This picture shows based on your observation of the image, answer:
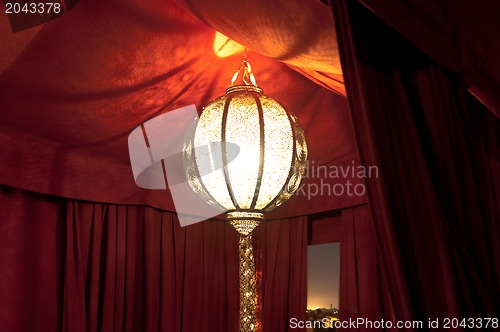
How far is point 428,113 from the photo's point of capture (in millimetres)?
1020

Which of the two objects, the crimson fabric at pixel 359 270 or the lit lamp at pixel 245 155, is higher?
the lit lamp at pixel 245 155

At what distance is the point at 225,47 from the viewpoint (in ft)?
6.39

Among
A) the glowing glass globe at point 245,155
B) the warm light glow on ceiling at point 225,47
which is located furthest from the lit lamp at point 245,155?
the warm light glow on ceiling at point 225,47

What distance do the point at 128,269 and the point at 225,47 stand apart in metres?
1.13

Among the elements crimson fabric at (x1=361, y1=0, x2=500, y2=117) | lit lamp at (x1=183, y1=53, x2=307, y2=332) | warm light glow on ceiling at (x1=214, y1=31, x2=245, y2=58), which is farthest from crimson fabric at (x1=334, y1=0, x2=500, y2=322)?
warm light glow on ceiling at (x1=214, y1=31, x2=245, y2=58)

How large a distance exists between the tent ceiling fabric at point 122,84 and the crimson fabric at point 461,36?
0.25 metres

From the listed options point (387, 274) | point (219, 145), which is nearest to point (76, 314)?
point (219, 145)

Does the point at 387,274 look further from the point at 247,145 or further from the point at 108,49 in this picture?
the point at 108,49

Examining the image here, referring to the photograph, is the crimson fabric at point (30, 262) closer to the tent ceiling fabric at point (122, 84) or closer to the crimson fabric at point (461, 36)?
the tent ceiling fabric at point (122, 84)

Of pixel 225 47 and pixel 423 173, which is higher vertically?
pixel 225 47

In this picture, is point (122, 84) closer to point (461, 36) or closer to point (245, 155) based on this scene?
point (245, 155)

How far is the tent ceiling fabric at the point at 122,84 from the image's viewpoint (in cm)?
138

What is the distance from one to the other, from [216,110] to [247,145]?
16 cm

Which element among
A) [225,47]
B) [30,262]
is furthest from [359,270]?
[30,262]
